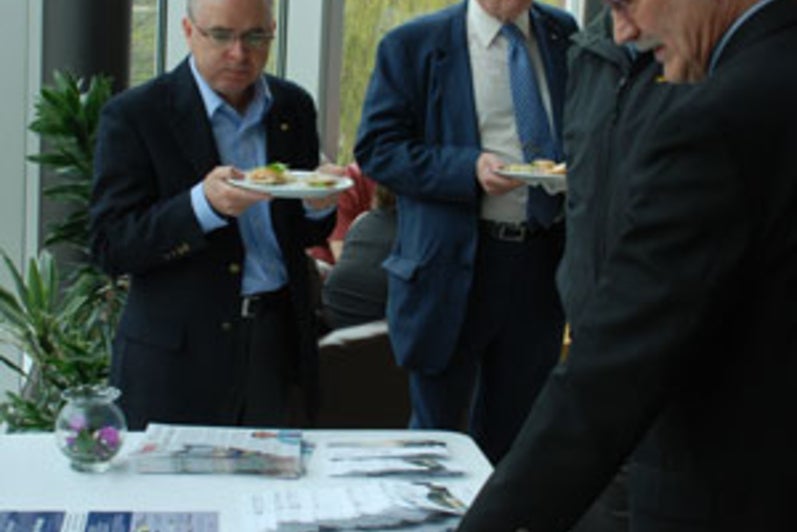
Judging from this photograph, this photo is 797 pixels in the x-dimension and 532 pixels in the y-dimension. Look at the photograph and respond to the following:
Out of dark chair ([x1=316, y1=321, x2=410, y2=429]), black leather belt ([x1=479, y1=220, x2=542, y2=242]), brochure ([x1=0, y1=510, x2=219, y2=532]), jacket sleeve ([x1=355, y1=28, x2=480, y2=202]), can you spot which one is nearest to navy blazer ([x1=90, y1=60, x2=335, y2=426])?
jacket sleeve ([x1=355, y1=28, x2=480, y2=202])

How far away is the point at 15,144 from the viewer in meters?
4.05

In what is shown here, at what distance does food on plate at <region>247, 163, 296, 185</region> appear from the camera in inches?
87.6

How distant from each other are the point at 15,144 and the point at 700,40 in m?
3.20

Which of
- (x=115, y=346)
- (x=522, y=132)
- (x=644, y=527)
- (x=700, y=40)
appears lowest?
Result: (x=115, y=346)

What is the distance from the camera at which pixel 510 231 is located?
2.81 m

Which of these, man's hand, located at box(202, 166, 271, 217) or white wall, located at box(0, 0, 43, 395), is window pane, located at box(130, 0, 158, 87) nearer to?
white wall, located at box(0, 0, 43, 395)

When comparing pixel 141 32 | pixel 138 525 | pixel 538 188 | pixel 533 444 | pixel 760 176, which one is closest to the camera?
pixel 760 176

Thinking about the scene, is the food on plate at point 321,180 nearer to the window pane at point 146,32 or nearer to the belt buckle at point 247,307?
the belt buckle at point 247,307

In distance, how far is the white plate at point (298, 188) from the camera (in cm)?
219

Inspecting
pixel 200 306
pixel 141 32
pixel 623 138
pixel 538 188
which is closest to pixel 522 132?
pixel 538 188

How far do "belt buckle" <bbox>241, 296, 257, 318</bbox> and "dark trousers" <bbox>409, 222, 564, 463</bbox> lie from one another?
2.06ft

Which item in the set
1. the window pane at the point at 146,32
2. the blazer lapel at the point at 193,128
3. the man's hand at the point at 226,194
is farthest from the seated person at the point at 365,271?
the window pane at the point at 146,32

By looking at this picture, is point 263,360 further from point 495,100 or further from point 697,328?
point 697,328

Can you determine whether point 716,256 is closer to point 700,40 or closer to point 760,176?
point 760,176
